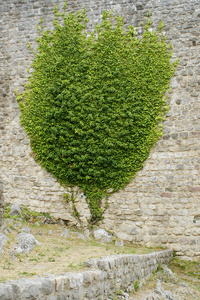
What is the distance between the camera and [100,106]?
7.18m

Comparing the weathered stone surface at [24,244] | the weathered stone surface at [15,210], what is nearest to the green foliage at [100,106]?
the weathered stone surface at [15,210]

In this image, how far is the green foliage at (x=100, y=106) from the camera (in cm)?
704

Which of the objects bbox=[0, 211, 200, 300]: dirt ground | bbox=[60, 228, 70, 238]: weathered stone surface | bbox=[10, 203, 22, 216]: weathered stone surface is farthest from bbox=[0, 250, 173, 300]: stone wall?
bbox=[10, 203, 22, 216]: weathered stone surface

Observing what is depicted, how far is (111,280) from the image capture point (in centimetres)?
370

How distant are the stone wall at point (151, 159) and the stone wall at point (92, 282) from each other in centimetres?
154

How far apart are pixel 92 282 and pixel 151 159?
13.7ft

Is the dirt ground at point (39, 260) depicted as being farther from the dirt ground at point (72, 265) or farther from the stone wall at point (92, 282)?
the stone wall at point (92, 282)

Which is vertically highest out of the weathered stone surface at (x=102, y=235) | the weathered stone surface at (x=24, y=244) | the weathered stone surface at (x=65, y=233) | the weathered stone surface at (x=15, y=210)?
the weathered stone surface at (x=24, y=244)

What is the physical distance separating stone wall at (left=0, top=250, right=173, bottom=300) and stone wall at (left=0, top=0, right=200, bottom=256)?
154 centimetres

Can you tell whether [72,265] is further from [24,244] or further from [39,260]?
[24,244]

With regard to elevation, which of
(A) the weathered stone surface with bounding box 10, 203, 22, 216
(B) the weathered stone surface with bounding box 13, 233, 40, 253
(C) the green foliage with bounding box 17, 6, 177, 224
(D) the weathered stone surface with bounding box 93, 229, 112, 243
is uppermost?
(C) the green foliage with bounding box 17, 6, 177, 224

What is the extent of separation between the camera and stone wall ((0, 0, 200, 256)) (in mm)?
6738


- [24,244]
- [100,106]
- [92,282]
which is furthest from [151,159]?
[92,282]

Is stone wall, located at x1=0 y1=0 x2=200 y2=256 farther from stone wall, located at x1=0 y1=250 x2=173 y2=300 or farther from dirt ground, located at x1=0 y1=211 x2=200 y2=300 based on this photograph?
stone wall, located at x1=0 y1=250 x2=173 y2=300
